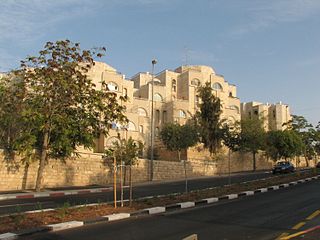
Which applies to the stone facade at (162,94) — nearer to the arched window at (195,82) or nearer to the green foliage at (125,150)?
the arched window at (195,82)

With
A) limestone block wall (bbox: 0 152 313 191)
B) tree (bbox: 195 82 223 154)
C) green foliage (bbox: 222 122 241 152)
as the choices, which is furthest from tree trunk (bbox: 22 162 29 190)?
green foliage (bbox: 222 122 241 152)

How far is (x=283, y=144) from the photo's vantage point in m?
57.3

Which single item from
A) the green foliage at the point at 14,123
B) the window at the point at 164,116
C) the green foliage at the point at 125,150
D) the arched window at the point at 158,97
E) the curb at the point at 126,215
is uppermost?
the arched window at the point at 158,97

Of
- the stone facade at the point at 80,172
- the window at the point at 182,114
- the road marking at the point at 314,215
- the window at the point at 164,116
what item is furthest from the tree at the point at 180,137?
the road marking at the point at 314,215

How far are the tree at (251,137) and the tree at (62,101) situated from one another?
31198 mm

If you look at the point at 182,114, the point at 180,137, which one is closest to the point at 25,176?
the point at 180,137

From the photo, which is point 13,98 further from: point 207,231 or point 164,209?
point 207,231

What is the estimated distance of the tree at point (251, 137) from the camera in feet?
169

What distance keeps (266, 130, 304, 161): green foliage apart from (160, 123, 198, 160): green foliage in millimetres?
14620

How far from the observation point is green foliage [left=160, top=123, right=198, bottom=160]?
48.8m

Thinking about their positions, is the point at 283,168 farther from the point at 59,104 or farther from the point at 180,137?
the point at 59,104

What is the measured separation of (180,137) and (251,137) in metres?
10.8

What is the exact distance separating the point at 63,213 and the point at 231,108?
59950mm

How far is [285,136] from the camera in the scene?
57.4 metres
